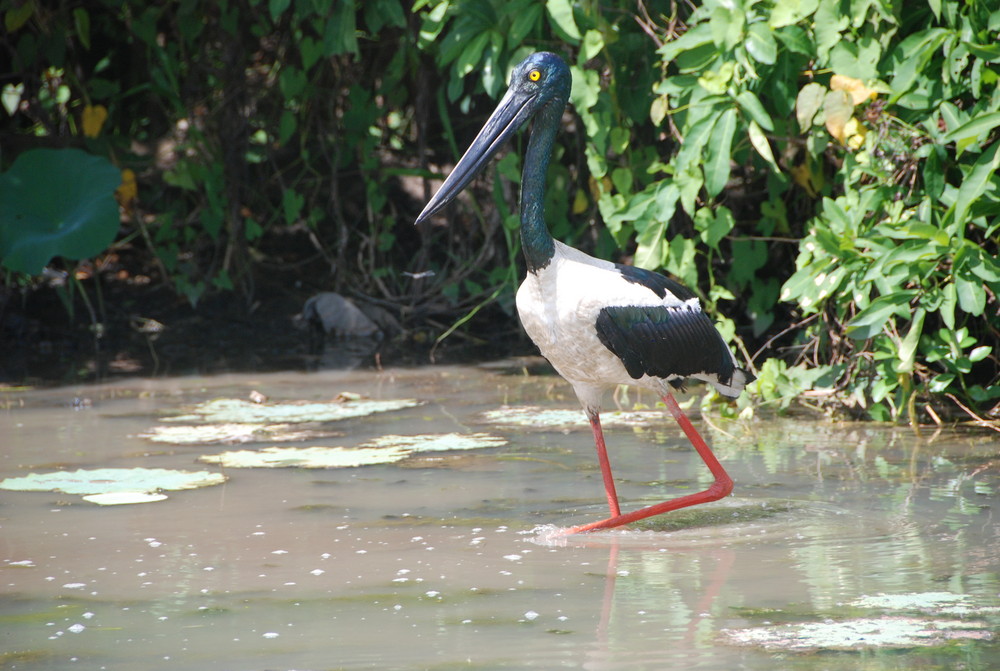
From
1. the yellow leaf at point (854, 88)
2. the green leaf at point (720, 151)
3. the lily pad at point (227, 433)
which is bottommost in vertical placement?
the lily pad at point (227, 433)

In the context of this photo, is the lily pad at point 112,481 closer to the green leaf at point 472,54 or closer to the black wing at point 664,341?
the black wing at point 664,341

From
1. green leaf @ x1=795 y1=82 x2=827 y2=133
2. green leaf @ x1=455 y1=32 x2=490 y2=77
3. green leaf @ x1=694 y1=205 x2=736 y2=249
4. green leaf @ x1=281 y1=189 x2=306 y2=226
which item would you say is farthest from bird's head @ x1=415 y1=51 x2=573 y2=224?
green leaf @ x1=281 y1=189 x2=306 y2=226

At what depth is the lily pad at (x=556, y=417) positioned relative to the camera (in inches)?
223

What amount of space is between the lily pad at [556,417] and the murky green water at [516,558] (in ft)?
0.25

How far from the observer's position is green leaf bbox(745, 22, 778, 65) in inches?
199

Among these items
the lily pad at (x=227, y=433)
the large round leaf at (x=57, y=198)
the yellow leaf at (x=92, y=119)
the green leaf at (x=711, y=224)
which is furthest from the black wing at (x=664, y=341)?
the yellow leaf at (x=92, y=119)

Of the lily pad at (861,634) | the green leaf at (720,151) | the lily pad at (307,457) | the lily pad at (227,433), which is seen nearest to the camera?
the lily pad at (861,634)

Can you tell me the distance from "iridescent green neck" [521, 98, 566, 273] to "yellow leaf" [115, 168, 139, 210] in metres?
4.88

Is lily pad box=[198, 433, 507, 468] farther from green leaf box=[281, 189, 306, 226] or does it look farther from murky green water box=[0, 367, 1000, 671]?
green leaf box=[281, 189, 306, 226]

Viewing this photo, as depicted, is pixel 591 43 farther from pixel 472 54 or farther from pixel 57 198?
pixel 57 198

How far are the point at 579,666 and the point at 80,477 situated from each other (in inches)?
101

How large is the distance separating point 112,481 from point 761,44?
2910mm

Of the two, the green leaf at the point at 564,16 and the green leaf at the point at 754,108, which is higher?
the green leaf at the point at 564,16

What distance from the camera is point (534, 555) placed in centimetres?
381
